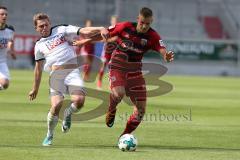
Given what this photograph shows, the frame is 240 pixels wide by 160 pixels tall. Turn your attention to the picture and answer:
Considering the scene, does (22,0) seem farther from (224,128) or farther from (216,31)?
(224,128)

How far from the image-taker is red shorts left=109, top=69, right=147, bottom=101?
477 inches

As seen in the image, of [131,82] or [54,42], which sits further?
[131,82]

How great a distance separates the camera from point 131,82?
40.2 ft

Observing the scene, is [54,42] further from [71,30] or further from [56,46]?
[71,30]

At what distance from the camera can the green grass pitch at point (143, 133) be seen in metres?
10.7

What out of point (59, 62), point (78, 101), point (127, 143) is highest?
point (59, 62)

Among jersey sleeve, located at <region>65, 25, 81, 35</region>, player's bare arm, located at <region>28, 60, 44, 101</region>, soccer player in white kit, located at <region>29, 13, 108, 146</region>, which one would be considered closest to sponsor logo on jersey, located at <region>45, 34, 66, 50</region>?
soccer player in white kit, located at <region>29, 13, 108, 146</region>

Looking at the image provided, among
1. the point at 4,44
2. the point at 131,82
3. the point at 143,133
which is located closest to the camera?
the point at 131,82

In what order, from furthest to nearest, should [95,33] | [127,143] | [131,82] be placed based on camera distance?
1. [131,82]
2. [95,33]
3. [127,143]

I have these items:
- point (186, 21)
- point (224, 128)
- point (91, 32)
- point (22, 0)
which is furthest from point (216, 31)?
point (91, 32)

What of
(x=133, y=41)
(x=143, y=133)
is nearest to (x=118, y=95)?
(x=133, y=41)

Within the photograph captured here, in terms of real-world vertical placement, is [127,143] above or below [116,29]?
below

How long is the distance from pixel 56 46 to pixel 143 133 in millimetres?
3045

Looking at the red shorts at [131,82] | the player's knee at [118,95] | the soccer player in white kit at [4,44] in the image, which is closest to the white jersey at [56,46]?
the red shorts at [131,82]
